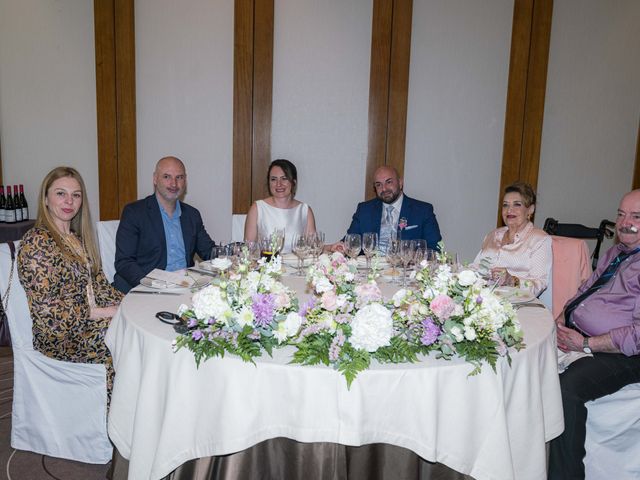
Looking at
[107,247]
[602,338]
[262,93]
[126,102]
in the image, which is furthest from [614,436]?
→ [126,102]

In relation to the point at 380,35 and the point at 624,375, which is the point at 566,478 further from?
the point at 380,35

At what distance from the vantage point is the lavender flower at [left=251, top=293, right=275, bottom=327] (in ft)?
5.36

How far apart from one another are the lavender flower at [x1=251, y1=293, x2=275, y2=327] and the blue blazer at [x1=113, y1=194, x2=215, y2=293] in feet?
5.92

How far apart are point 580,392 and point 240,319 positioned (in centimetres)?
163

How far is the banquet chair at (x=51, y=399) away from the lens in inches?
101

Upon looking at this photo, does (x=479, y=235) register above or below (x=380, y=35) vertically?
below

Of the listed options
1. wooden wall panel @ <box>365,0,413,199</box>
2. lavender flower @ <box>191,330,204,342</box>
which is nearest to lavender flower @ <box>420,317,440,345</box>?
lavender flower @ <box>191,330,204,342</box>

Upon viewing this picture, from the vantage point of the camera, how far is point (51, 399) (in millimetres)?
2611

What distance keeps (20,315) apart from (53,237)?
41cm

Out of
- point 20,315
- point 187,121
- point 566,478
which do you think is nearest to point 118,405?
point 20,315

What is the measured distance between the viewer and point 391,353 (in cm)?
168

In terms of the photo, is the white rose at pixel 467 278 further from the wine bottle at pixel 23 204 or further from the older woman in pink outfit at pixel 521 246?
the wine bottle at pixel 23 204

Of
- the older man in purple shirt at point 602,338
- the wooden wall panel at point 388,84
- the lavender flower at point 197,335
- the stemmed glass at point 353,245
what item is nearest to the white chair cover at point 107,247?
the stemmed glass at point 353,245

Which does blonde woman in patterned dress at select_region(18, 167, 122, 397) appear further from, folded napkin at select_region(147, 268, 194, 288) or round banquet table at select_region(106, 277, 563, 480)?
round banquet table at select_region(106, 277, 563, 480)
